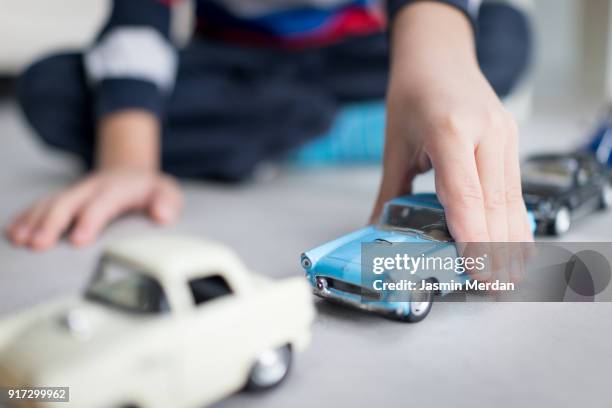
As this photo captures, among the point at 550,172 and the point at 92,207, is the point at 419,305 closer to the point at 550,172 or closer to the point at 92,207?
the point at 550,172

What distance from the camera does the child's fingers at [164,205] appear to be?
0.83 m

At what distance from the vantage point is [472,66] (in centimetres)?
53

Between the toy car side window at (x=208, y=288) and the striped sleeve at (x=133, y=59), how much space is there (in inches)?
24.7

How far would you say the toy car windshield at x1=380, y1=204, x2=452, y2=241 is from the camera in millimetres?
427

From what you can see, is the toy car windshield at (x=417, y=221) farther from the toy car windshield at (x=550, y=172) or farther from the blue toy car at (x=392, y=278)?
the toy car windshield at (x=550, y=172)

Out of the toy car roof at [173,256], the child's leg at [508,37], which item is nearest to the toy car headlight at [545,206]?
the toy car roof at [173,256]

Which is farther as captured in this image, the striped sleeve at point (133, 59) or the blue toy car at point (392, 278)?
the striped sleeve at point (133, 59)

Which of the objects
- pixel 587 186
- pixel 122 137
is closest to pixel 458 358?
pixel 587 186

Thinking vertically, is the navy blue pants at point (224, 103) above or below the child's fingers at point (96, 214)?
above

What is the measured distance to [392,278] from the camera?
0.38 meters

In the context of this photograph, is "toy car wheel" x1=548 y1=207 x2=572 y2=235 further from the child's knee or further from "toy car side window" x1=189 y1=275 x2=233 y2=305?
the child's knee

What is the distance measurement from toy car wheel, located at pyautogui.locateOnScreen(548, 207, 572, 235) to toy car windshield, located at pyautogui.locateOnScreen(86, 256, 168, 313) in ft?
1.23

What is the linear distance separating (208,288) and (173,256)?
0.09 ft

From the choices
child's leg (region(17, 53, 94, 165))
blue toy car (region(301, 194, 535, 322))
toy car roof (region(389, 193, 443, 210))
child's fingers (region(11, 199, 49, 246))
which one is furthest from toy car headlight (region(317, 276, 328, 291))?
child's leg (region(17, 53, 94, 165))
